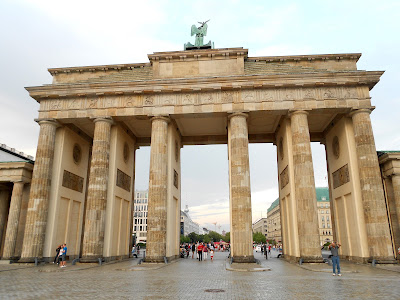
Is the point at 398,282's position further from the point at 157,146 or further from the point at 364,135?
the point at 157,146

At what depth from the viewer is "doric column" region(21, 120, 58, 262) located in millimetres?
24553

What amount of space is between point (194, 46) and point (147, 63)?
637cm

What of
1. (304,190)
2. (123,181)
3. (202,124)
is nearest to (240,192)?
(304,190)

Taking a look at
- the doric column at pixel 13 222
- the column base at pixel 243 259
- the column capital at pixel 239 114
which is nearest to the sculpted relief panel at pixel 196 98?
the column capital at pixel 239 114

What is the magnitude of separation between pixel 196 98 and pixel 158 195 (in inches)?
352

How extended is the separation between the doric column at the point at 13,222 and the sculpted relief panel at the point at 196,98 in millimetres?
7591

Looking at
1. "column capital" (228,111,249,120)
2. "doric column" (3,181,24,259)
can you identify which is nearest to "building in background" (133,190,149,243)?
"doric column" (3,181,24,259)

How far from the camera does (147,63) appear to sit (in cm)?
2977

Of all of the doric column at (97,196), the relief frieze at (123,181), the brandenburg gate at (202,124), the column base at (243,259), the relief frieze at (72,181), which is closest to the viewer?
the column base at (243,259)

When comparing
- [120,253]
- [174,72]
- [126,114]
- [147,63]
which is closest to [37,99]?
[126,114]

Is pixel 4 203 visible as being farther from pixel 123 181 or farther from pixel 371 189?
pixel 371 189

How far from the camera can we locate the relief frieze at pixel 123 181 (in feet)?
94.9

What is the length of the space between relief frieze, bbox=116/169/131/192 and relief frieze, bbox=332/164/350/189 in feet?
67.1

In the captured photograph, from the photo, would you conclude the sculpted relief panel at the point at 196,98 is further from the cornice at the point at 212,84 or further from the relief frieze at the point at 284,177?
the relief frieze at the point at 284,177
